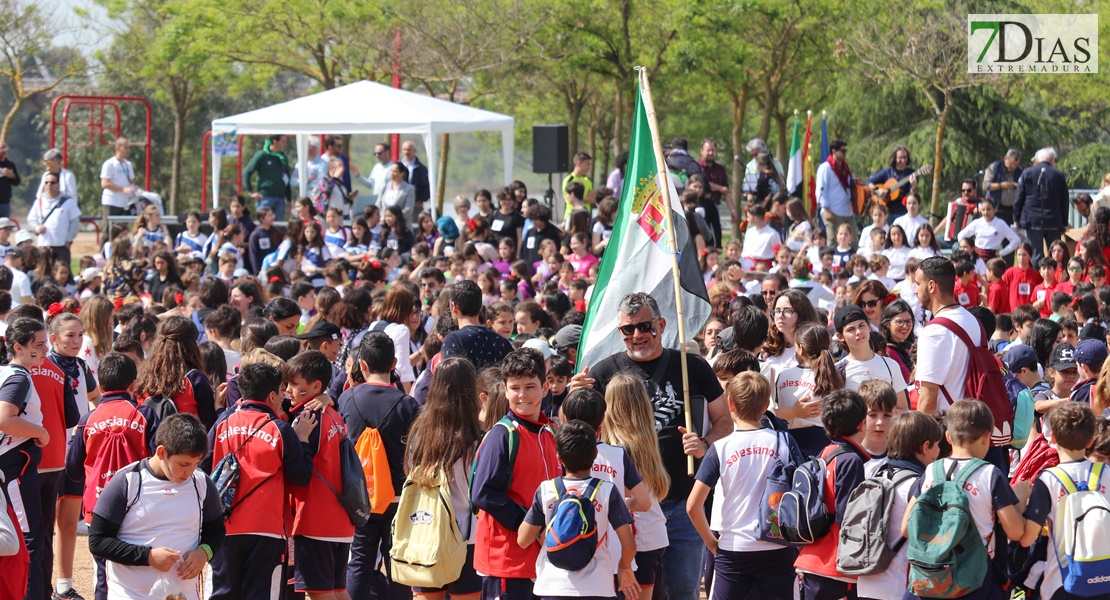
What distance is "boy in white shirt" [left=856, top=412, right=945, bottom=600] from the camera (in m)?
5.25

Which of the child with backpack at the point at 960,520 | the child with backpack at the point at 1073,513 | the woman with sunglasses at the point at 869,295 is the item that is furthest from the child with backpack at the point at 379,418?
the woman with sunglasses at the point at 869,295

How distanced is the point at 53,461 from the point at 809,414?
3.96 metres

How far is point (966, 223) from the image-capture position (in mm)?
16656

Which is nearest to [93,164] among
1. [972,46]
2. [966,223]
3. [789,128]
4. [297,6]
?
[297,6]

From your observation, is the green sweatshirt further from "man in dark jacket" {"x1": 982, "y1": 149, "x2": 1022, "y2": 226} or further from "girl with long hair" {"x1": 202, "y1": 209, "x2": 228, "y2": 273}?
"man in dark jacket" {"x1": 982, "y1": 149, "x2": 1022, "y2": 226}

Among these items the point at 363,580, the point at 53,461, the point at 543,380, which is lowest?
the point at 363,580

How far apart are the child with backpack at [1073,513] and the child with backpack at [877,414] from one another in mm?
650

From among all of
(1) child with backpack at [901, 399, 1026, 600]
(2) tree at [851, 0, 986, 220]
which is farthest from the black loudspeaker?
(1) child with backpack at [901, 399, 1026, 600]

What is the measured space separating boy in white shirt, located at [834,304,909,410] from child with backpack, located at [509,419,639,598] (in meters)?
2.13

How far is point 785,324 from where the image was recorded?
7262 mm

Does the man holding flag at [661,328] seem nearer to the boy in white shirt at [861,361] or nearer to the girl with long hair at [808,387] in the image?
the girl with long hair at [808,387]

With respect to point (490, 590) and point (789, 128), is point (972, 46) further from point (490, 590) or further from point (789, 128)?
point (490, 590)

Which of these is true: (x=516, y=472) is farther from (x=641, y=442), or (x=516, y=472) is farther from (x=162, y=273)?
(x=162, y=273)

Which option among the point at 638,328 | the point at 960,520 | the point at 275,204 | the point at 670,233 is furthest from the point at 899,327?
the point at 275,204
